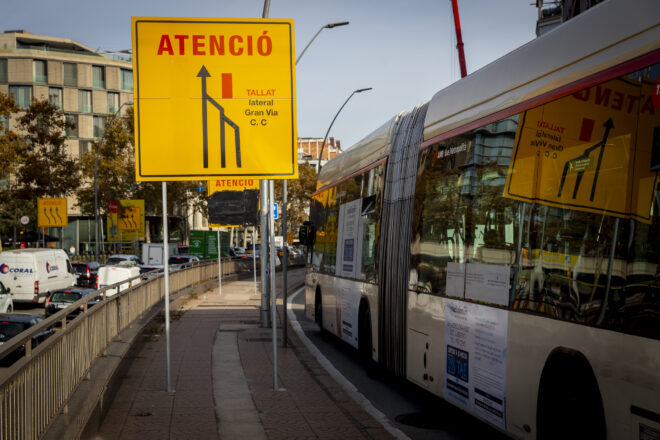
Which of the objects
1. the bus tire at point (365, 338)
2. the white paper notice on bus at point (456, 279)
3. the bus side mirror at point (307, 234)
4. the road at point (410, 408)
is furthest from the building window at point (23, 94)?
the white paper notice on bus at point (456, 279)

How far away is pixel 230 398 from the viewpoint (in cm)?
938

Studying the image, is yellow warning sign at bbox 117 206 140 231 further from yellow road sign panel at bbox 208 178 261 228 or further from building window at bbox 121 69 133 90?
yellow road sign panel at bbox 208 178 261 228

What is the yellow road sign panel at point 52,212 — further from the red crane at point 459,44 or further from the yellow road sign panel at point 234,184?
the red crane at point 459,44

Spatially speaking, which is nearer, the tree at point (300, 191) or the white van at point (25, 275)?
the white van at point (25, 275)

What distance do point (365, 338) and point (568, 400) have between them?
6.17 meters

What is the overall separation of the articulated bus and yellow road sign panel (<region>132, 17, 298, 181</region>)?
5.40 ft

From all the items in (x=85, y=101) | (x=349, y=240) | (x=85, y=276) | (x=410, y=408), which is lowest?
(x=85, y=276)

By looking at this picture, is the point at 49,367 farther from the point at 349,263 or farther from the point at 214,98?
the point at 349,263

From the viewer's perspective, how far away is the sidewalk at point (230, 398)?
7680 mm

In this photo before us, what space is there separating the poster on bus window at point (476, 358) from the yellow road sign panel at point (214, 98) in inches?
129

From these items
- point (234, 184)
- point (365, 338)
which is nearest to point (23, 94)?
point (234, 184)

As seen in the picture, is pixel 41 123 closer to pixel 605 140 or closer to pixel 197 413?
pixel 197 413

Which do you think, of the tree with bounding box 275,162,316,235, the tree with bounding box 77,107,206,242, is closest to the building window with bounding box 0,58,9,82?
the tree with bounding box 77,107,206,242

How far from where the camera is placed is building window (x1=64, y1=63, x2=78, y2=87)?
8373 cm
